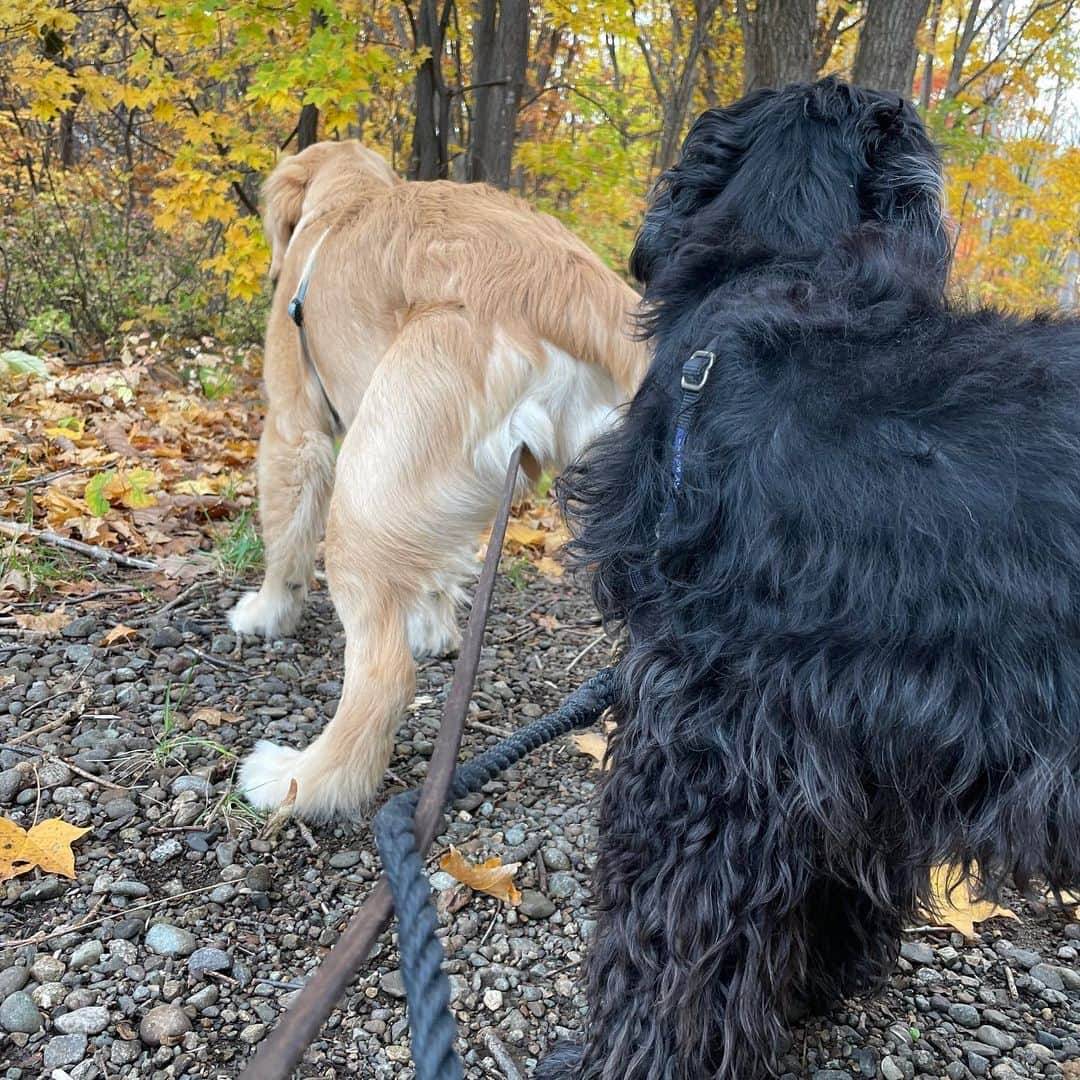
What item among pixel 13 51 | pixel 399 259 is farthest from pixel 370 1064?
pixel 13 51

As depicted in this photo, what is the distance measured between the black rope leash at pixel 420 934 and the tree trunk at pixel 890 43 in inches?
232

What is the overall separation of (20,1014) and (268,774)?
32.7 inches

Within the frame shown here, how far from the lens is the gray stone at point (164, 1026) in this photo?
5.85 ft

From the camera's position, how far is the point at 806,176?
1.64 m

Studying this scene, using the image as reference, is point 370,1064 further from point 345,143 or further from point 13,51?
point 13,51

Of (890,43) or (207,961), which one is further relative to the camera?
(890,43)

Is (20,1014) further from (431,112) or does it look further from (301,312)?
(431,112)

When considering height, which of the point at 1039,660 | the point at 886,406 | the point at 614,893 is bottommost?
the point at 614,893

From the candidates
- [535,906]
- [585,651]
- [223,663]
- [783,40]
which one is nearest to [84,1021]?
[535,906]

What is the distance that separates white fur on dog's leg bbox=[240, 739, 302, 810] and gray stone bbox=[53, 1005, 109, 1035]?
2.25 feet

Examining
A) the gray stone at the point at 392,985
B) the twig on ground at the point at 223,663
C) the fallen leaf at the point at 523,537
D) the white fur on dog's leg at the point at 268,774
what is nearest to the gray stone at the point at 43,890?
the white fur on dog's leg at the point at 268,774

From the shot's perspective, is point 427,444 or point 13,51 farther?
point 13,51

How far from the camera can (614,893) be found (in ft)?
4.97

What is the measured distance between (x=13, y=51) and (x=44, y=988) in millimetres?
7875
